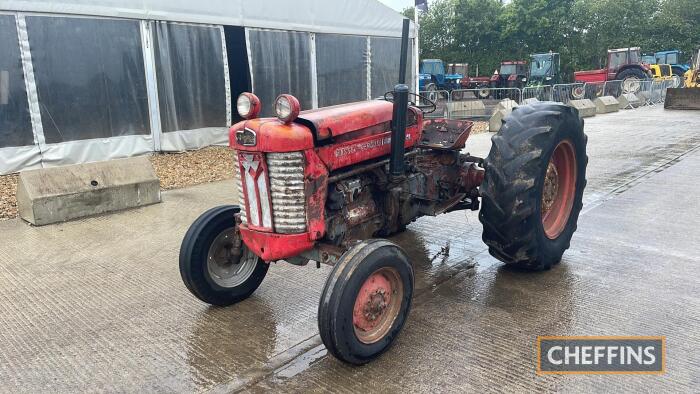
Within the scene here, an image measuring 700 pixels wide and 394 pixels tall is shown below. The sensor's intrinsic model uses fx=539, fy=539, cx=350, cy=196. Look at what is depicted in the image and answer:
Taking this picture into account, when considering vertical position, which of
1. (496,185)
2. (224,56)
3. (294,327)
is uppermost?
(224,56)

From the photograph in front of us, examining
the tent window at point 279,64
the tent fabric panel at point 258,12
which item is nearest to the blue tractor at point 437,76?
the tent fabric panel at point 258,12

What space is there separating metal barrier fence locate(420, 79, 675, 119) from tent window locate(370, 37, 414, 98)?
102 inches

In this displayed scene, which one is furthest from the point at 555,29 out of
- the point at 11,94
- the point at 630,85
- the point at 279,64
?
A: the point at 11,94

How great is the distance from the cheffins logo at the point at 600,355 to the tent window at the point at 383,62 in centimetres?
1097

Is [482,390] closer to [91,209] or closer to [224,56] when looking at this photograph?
[91,209]

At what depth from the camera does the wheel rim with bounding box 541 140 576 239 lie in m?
4.32

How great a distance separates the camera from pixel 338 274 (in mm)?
2742

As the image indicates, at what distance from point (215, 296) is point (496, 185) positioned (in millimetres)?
2042

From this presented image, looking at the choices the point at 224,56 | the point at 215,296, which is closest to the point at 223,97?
the point at 224,56

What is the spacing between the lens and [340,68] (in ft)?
41.4

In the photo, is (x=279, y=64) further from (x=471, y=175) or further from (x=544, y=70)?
(x=544, y=70)

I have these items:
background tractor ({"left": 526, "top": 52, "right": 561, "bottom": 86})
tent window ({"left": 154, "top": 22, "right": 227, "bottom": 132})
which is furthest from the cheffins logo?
background tractor ({"left": 526, "top": 52, "right": 561, "bottom": 86})

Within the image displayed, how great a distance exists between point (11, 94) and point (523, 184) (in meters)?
7.52

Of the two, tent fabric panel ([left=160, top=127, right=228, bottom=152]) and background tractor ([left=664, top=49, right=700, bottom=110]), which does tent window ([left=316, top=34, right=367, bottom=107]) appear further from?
background tractor ([left=664, top=49, right=700, bottom=110])
